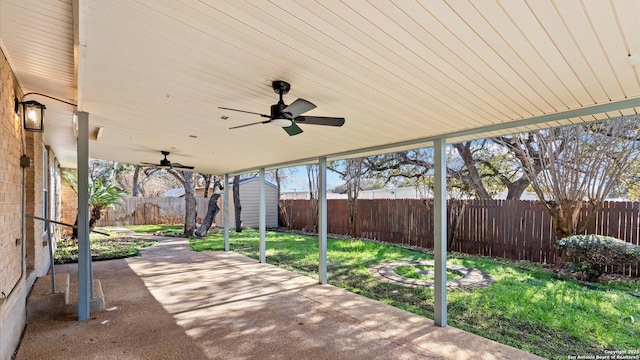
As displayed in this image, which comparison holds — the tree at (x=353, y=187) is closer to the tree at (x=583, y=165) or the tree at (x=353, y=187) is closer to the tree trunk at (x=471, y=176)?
the tree trunk at (x=471, y=176)

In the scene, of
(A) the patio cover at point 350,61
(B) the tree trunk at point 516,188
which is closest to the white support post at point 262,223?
(A) the patio cover at point 350,61

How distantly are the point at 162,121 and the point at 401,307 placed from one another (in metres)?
3.87

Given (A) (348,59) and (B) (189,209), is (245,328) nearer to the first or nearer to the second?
(A) (348,59)

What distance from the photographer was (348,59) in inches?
84.2

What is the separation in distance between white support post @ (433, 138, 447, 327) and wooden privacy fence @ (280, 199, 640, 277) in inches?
161

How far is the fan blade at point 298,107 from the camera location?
2.50 metres

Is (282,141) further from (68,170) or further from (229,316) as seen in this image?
(68,170)

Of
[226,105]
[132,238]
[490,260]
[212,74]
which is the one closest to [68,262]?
[132,238]

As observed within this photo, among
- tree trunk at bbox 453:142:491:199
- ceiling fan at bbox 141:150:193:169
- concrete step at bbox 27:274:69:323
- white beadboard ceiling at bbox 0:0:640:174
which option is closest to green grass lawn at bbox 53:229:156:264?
ceiling fan at bbox 141:150:193:169

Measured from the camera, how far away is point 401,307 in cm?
434

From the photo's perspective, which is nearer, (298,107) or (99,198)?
(298,107)

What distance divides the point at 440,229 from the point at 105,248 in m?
8.95

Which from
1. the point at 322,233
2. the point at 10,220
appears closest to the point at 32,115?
the point at 10,220

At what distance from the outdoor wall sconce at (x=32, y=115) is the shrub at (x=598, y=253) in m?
7.66
